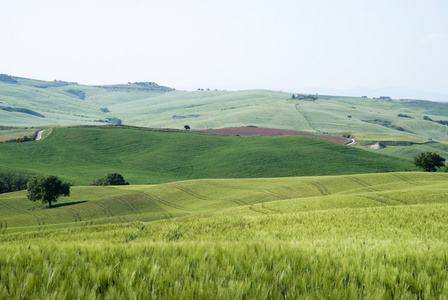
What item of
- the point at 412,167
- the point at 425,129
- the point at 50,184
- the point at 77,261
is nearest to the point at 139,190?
the point at 50,184

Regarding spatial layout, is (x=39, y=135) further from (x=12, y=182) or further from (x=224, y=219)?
(x=224, y=219)

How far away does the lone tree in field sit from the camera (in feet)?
181

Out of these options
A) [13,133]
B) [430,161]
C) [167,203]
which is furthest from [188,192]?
[13,133]

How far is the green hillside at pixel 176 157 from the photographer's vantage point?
92.9 m

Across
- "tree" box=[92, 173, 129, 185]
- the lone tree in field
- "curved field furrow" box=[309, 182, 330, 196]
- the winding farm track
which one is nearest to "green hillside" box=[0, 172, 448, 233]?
"curved field furrow" box=[309, 182, 330, 196]

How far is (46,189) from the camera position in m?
55.2

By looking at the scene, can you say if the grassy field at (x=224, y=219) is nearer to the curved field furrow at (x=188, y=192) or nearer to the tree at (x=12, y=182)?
the curved field furrow at (x=188, y=192)

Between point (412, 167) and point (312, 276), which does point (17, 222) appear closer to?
point (312, 276)

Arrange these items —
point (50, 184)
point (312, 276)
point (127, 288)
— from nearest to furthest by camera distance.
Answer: point (127, 288), point (312, 276), point (50, 184)

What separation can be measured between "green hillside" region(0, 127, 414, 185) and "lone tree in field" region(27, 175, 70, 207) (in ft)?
71.5

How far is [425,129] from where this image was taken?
651ft

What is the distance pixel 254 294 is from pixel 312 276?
105 centimetres

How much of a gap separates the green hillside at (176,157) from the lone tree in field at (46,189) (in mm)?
21804

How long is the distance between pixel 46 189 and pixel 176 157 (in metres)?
55.2
